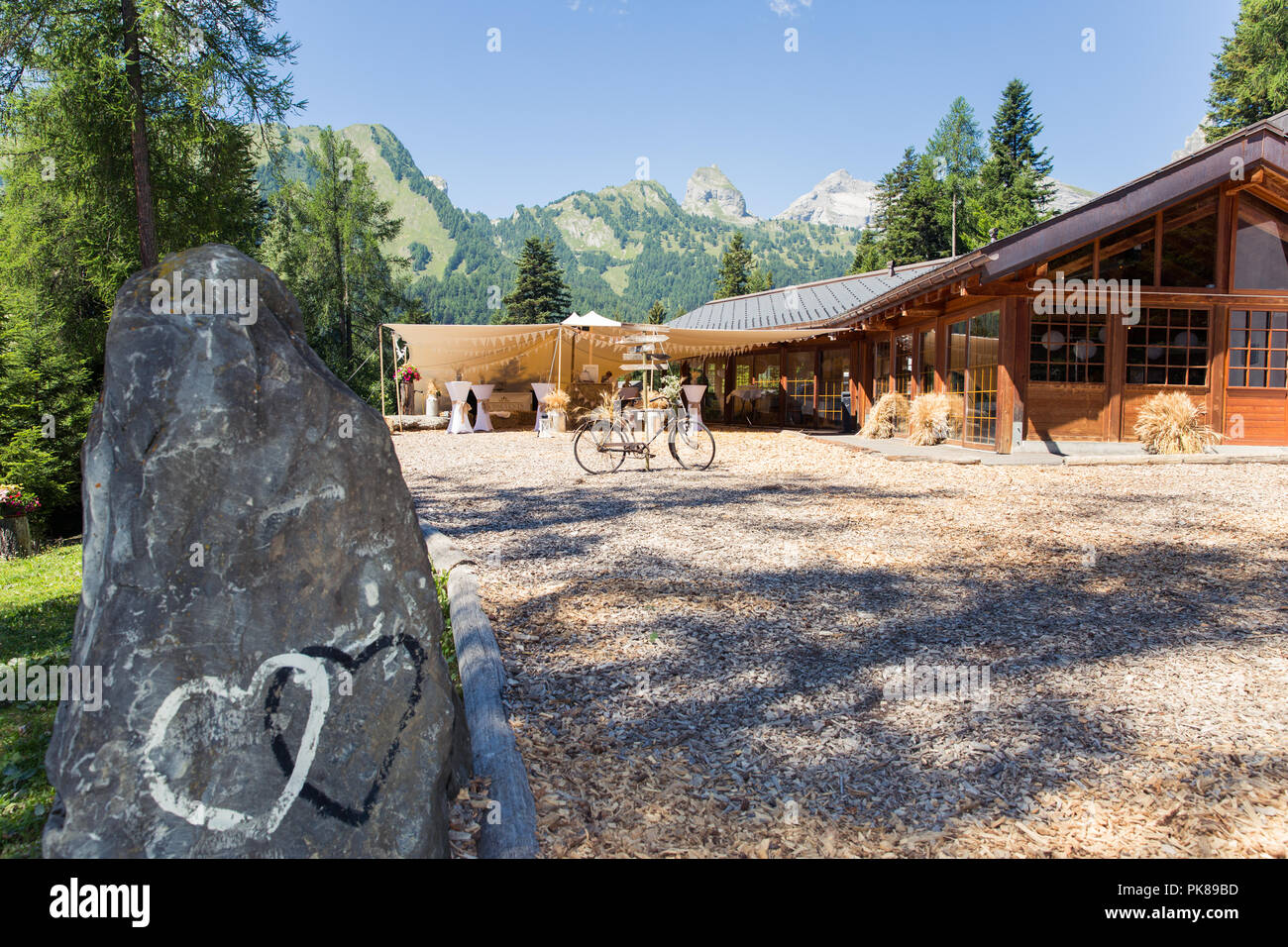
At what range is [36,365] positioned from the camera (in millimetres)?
10109

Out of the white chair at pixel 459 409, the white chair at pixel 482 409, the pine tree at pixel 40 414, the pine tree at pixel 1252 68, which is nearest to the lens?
the pine tree at pixel 40 414

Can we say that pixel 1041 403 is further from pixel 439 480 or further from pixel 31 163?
pixel 31 163

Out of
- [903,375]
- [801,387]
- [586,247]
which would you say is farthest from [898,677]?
[586,247]

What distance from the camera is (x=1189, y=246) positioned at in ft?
37.1

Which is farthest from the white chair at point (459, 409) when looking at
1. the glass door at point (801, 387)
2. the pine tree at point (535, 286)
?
the pine tree at point (535, 286)

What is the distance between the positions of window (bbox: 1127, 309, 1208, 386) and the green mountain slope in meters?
64.8

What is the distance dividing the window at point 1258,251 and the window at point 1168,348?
930 mm

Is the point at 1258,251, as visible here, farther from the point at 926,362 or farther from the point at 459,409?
the point at 459,409

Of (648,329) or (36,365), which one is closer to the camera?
(36,365)

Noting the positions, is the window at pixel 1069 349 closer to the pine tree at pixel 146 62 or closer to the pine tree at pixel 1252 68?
the pine tree at pixel 146 62

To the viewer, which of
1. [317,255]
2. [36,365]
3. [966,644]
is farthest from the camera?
[317,255]

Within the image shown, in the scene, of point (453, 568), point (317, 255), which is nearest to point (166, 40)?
point (453, 568)

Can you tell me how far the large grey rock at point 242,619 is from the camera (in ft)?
5.07

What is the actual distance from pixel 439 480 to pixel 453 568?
5.02m
